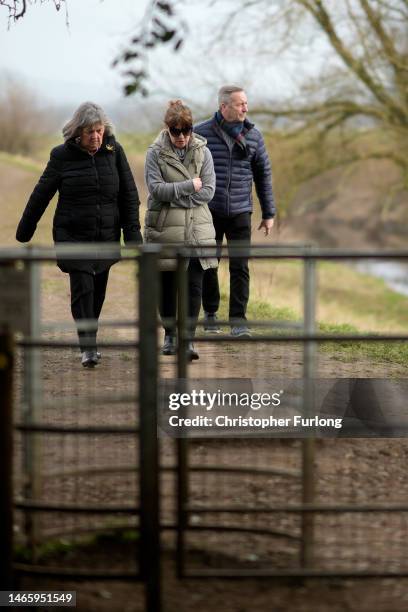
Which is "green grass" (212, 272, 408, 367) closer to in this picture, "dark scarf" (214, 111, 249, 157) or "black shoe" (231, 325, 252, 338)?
"black shoe" (231, 325, 252, 338)

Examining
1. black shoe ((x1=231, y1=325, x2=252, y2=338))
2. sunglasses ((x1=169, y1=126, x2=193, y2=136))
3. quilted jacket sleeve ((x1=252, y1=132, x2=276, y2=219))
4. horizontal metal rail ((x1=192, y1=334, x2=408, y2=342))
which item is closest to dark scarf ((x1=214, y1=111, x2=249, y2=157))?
quilted jacket sleeve ((x1=252, y1=132, x2=276, y2=219))

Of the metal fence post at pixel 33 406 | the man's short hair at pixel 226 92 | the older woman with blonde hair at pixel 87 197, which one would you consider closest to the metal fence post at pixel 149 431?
the metal fence post at pixel 33 406

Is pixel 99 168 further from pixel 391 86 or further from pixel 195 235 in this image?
pixel 391 86

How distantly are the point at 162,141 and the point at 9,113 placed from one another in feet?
149

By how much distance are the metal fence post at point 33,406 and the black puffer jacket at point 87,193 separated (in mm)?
3338

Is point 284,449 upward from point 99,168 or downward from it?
downward

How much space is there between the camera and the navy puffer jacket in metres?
8.73

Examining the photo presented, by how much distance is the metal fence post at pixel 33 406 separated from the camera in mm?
4246

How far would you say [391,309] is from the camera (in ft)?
77.3

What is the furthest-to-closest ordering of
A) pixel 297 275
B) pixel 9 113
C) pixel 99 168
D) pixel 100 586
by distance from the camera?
pixel 9 113 → pixel 297 275 → pixel 99 168 → pixel 100 586

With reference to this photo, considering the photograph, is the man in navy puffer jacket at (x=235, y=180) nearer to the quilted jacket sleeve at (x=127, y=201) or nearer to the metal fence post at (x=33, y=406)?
the quilted jacket sleeve at (x=127, y=201)

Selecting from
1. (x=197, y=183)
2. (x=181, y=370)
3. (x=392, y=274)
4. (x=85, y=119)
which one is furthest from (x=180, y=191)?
(x=392, y=274)

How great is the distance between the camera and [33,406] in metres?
4.41

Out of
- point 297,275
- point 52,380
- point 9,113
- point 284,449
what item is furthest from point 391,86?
point 9,113
